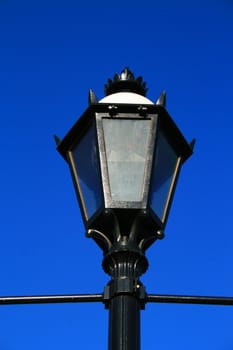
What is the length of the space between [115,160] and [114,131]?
0.21 meters

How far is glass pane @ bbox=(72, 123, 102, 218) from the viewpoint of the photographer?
4094mm

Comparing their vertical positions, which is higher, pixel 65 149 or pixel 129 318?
pixel 65 149

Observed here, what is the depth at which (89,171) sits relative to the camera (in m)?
4.22

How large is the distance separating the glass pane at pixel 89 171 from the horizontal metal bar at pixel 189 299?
598 mm

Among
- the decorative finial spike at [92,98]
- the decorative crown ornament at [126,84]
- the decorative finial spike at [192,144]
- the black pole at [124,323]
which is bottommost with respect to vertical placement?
the black pole at [124,323]

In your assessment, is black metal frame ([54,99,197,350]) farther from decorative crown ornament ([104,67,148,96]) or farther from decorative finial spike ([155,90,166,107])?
decorative crown ornament ([104,67,148,96])

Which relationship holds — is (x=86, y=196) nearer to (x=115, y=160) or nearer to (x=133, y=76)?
(x=115, y=160)

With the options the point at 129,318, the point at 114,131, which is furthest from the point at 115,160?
the point at 129,318

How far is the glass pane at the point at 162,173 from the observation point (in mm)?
4090

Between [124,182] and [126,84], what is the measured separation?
123 cm

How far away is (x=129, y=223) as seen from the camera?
13.0 ft

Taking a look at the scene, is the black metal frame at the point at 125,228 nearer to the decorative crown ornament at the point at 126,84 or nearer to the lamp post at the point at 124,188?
the lamp post at the point at 124,188

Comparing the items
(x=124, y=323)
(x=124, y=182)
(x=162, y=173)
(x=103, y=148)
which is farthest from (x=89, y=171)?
(x=124, y=323)

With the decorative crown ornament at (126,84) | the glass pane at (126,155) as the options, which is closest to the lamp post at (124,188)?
the glass pane at (126,155)
